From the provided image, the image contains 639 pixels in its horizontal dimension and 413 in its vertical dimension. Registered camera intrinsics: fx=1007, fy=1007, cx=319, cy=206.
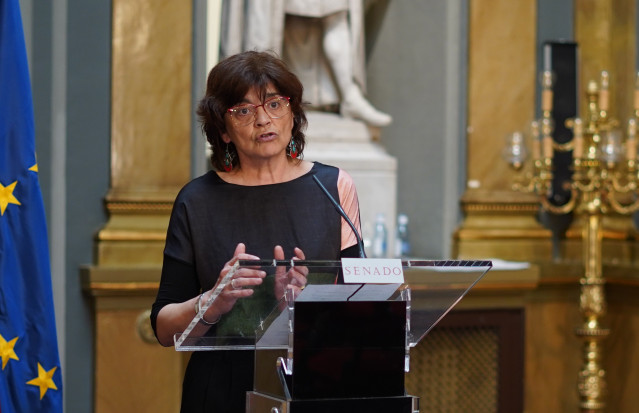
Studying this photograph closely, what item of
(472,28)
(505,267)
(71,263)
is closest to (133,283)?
(71,263)

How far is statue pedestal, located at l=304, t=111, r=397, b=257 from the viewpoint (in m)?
5.46

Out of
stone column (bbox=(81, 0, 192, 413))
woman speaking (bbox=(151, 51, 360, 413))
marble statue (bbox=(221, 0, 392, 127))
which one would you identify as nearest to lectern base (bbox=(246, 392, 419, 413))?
woman speaking (bbox=(151, 51, 360, 413))

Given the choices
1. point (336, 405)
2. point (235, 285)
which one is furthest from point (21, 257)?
point (336, 405)

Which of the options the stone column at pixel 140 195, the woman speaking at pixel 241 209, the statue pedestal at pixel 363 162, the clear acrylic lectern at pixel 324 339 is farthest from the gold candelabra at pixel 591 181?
the clear acrylic lectern at pixel 324 339

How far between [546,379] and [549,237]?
808 millimetres

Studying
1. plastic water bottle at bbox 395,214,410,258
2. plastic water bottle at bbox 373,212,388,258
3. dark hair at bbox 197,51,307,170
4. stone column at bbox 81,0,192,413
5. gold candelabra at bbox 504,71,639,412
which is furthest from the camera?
plastic water bottle at bbox 395,214,410,258

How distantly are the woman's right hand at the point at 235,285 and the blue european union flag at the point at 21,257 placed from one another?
1.44 meters

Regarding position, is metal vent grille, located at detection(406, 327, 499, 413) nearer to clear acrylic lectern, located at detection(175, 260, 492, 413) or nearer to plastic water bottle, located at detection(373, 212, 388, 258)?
plastic water bottle, located at detection(373, 212, 388, 258)

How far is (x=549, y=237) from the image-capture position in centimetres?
579

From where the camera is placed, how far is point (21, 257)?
334cm

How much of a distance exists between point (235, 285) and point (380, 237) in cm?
349

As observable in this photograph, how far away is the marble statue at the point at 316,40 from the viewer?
5309 mm

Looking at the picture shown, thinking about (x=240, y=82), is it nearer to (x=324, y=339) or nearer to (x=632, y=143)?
(x=324, y=339)

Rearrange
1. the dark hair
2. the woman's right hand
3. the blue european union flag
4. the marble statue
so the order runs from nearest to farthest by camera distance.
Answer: the woman's right hand < the dark hair < the blue european union flag < the marble statue
